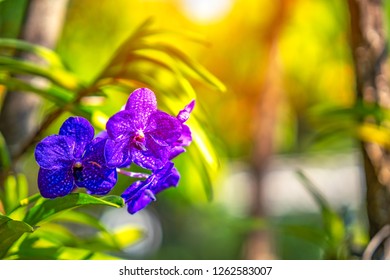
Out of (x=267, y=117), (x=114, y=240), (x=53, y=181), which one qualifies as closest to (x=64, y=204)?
(x=53, y=181)

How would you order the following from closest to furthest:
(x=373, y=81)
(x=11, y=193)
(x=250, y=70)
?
1. (x=11, y=193)
2. (x=373, y=81)
3. (x=250, y=70)

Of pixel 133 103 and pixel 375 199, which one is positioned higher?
pixel 133 103

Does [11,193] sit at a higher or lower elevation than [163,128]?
lower

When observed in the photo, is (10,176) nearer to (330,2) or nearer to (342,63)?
(330,2)

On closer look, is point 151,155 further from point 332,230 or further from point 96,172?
point 332,230

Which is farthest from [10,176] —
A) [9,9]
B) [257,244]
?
[257,244]

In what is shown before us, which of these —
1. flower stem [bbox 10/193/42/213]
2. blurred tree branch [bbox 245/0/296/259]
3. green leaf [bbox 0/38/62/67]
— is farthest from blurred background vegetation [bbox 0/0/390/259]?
flower stem [bbox 10/193/42/213]

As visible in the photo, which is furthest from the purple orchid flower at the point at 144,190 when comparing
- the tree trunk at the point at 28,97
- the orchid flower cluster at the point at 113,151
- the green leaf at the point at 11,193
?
the tree trunk at the point at 28,97

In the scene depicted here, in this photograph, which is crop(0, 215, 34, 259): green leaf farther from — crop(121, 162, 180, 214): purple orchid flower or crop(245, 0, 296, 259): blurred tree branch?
crop(245, 0, 296, 259): blurred tree branch
